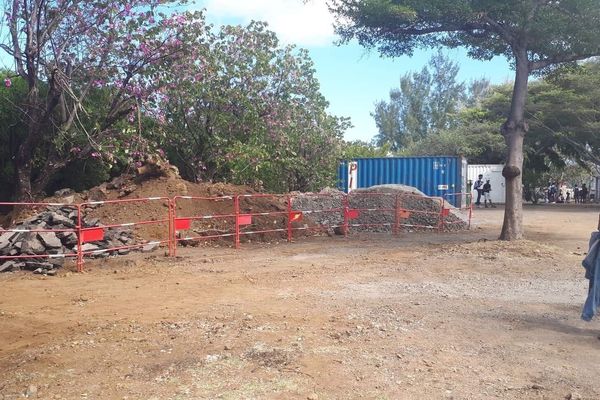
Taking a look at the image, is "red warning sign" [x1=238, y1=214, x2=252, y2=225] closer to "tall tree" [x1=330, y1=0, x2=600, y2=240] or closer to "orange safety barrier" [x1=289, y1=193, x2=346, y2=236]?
"orange safety barrier" [x1=289, y1=193, x2=346, y2=236]

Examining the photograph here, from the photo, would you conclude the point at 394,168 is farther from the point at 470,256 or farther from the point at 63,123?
the point at 63,123

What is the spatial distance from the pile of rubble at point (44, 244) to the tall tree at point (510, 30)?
8054 mm

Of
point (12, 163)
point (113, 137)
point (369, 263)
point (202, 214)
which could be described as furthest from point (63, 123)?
point (369, 263)

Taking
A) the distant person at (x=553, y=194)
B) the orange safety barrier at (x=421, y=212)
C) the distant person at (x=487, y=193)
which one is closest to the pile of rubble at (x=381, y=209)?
the orange safety barrier at (x=421, y=212)

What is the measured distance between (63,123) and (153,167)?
2491 millimetres

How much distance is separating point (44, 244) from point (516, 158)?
10.3m

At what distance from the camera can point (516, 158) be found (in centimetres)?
1307

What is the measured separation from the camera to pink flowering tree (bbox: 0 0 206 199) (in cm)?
1238

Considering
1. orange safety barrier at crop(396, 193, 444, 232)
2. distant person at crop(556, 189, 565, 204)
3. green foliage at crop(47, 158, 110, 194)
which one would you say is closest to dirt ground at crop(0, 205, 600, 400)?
green foliage at crop(47, 158, 110, 194)

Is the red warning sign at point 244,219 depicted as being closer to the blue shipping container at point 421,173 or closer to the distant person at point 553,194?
the blue shipping container at point 421,173

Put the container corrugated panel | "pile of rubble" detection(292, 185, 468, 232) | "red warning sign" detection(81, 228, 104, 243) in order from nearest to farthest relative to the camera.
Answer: "red warning sign" detection(81, 228, 104, 243), "pile of rubble" detection(292, 185, 468, 232), the container corrugated panel

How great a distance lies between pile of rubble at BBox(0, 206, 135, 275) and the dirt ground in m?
0.46

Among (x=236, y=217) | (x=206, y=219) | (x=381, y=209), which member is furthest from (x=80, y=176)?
(x=381, y=209)

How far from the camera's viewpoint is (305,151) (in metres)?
19.2
